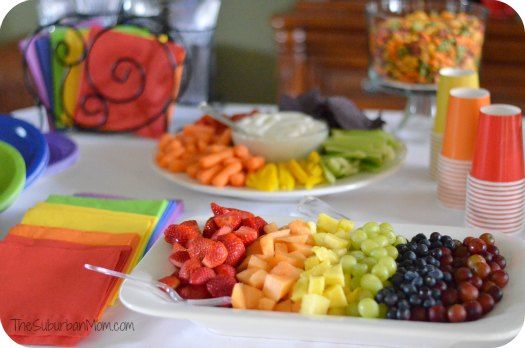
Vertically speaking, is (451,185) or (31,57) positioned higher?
(31,57)

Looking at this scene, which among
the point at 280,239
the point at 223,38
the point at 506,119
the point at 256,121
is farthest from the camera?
the point at 223,38

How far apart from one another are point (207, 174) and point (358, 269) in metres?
0.46

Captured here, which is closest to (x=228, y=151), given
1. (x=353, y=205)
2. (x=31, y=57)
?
(x=353, y=205)

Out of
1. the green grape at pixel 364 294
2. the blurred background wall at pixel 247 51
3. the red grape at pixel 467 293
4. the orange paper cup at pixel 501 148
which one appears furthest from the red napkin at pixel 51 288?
the blurred background wall at pixel 247 51

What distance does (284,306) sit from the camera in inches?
31.7

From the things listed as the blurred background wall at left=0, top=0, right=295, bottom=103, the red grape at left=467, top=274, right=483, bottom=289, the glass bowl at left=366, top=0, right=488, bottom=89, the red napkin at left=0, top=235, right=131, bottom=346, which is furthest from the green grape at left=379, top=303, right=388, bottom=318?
the blurred background wall at left=0, top=0, right=295, bottom=103

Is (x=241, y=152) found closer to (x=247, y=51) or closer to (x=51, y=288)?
(x=51, y=288)

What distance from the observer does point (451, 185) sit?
1191mm

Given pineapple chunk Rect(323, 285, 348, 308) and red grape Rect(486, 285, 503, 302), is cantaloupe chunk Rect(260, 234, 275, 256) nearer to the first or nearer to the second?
pineapple chunk Rect(323, 285, 348, 308)

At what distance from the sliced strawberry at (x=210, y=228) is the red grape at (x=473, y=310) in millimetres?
337

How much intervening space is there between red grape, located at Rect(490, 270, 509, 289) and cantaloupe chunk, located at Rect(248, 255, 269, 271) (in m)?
0.27

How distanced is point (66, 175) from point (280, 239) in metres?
0.65

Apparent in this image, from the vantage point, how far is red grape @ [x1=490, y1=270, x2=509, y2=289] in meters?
0.84

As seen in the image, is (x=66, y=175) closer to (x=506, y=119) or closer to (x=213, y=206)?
(x=213, y=206)
